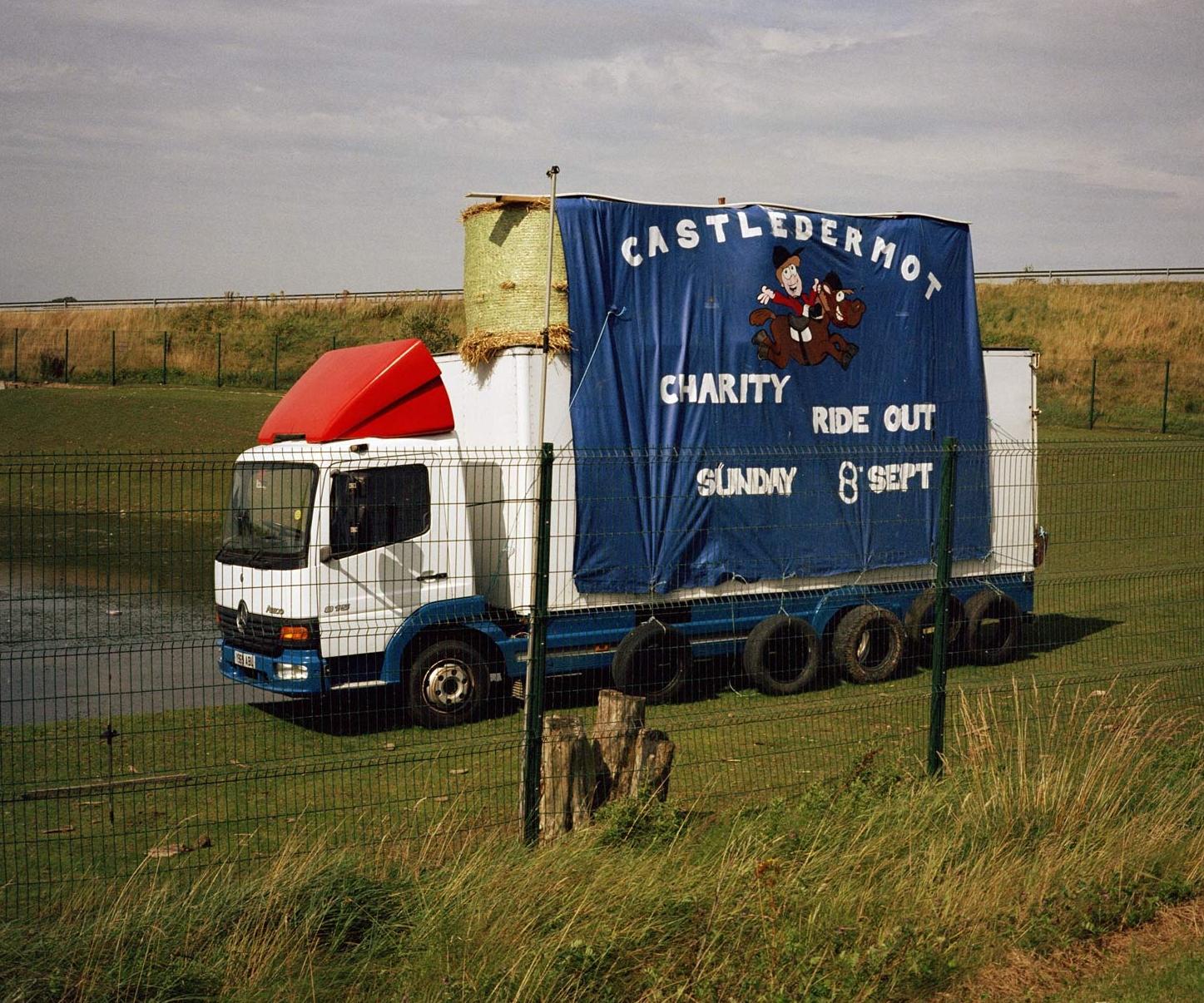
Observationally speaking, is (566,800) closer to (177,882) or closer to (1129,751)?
(177,882)

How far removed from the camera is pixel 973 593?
42.5 feet

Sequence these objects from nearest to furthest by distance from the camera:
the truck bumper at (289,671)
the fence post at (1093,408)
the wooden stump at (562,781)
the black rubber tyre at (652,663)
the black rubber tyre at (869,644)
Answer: the wooden stump at (562,781), the truck bumper at (289,671), the black rubber tyre at (652,663), the black rubber tyre at (869,644), the fence post at (1093,408)

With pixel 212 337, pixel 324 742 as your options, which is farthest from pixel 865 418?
pixel 212 337

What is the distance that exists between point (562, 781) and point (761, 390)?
19.7ft

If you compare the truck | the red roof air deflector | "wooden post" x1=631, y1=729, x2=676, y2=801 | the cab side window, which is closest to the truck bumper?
the truck

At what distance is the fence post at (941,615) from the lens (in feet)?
23.6

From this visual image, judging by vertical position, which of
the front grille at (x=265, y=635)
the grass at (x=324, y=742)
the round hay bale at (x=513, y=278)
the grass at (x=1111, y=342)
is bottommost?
the grass at (x=324, y=742)

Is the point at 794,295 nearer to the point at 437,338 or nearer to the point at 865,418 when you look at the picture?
the point at 865,418

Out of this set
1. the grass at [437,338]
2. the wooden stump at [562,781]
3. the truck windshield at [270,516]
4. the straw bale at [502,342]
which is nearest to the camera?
the wooden stump at [562,781]

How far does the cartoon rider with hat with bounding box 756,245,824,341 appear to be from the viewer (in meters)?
11.6

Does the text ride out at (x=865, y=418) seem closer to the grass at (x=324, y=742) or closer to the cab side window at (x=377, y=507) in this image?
the grass at (x=324, y=742)

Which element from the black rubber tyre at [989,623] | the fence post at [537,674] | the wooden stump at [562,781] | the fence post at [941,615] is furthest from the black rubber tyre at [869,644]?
the fence post at [537,674]

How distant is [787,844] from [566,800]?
3.73 ft

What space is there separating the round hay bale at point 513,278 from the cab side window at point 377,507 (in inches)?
52.9
